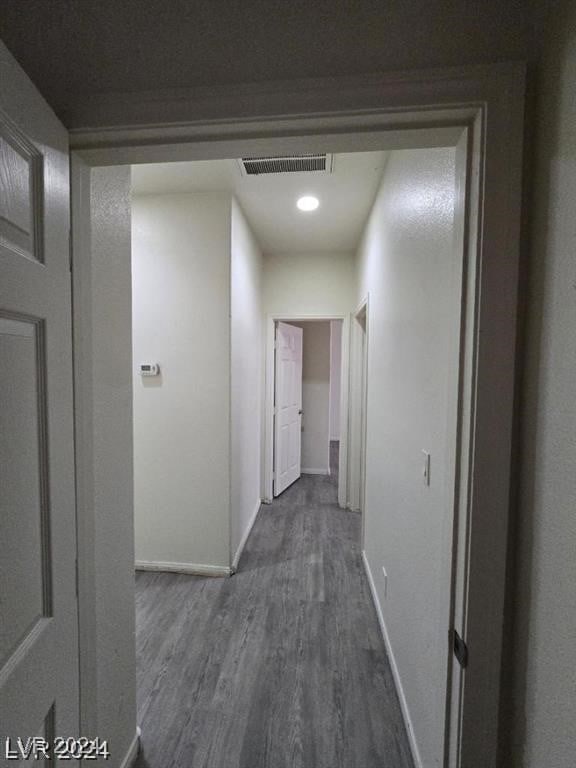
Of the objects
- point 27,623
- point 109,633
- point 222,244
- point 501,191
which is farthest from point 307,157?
point 109,633

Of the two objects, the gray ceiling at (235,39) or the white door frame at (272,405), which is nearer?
the gray ceiling at (235,39)

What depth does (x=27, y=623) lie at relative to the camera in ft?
2.00

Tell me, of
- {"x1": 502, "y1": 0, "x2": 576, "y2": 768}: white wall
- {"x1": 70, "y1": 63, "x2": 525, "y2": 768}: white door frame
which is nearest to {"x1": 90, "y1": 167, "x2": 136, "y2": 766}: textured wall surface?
{"x1": 70, "y1": 63, "x2": 525, "y2": 768}: white door frame

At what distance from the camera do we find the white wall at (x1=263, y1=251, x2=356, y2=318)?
3420 millimetres

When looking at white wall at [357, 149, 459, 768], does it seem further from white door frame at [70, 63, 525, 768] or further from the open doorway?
the open doorway

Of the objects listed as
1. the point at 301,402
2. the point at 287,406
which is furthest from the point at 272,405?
the point at 301,402

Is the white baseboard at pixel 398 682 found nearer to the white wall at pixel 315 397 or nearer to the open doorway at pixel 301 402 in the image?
the open doorway at pixel 301 402

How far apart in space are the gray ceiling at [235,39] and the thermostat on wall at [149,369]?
1.73 meters

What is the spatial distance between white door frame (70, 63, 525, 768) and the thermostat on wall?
181 centimetres

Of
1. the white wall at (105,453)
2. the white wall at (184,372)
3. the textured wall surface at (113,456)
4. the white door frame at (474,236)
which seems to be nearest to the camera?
the white door frame at (474,236)

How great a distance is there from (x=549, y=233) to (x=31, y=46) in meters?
1.16

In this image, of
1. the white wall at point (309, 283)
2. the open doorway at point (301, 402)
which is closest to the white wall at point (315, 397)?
the open doorway at point (301, 402)

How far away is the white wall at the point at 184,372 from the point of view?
227 centimetres

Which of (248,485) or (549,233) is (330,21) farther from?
(248,485)
